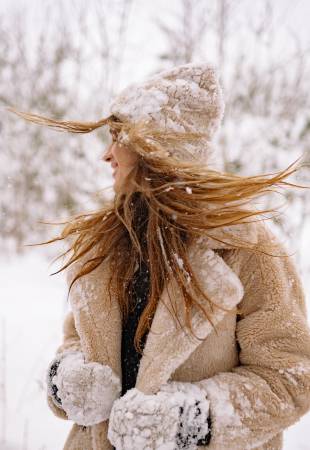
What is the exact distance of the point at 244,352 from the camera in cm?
132

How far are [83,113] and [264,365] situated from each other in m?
10.1

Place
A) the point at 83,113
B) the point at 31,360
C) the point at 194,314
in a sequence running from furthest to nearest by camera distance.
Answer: the point at 83,113
the point at 31,360
the point at 194,314

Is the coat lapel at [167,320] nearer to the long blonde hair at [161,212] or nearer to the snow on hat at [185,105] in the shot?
the long blonde hair at [161,212]

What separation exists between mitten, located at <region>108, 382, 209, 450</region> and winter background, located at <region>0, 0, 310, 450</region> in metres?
2.44

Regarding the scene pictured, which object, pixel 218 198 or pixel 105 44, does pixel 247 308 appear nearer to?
pixel 218 198

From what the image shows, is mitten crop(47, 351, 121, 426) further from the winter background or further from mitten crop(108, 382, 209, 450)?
the winter background

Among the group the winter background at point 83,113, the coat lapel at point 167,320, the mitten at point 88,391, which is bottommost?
the mitten at point 88,391

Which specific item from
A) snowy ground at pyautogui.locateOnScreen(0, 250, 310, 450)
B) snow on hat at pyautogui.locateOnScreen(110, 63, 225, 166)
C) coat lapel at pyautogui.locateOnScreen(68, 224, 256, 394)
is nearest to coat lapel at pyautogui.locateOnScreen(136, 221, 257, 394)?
coat lapel at pyautogui.locateOnScreen(68, 224, 256, 394)

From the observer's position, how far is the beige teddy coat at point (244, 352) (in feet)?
3.93

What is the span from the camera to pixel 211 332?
1.32 m

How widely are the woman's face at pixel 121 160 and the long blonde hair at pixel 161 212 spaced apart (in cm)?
3

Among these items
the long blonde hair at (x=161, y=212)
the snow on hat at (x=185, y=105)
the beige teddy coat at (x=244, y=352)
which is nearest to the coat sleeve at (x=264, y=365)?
the beige teddy coat at (x=244, y=352)

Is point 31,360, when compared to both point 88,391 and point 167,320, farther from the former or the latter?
point 167,320

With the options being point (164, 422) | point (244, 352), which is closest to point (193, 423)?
point (164, 422)
